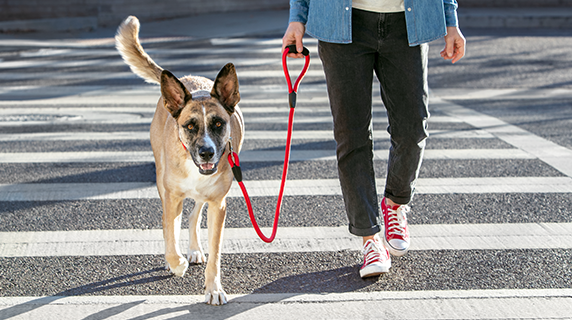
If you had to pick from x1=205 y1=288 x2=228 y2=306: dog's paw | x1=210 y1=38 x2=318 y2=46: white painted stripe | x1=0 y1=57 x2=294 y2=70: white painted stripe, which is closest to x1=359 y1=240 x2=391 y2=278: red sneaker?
x1=205 y1=288 x2=228 y2=306: dog's paw

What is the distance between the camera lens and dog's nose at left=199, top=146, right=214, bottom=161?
312 cm

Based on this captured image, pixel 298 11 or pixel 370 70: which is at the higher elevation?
pixel 298 11

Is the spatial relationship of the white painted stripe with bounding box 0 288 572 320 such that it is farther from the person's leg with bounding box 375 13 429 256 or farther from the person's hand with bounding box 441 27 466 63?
the person's hand with bounding box 441 27 466 63

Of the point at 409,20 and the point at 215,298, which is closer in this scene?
the point at 215,298

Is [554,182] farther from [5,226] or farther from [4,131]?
[4,131]

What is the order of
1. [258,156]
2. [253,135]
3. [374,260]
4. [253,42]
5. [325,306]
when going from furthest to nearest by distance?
[253,42] → [253,135] → [258,156] → [374,260] → [325,306]

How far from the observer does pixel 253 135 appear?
7.01 m

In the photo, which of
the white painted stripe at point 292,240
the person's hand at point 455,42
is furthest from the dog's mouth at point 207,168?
the person's hand at point 455,42

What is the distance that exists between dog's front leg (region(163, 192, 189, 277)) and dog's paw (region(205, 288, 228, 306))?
29 cm

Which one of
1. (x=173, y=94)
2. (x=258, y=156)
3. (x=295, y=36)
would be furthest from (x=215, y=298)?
(x=258, y=156)

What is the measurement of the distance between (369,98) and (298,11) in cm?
67

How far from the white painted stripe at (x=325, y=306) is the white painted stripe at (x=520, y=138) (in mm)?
2769

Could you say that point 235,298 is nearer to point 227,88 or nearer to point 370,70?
point 227,88

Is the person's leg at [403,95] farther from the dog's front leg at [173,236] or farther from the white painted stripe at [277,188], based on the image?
the white painted stripe at [277,188]
